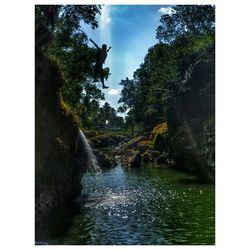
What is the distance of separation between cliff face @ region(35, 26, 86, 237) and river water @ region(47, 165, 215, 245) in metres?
1.11

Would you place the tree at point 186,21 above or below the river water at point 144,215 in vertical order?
above

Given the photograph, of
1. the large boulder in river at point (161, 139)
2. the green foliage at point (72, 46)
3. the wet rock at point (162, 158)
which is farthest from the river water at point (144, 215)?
the large boulder in river at point (161, 139)

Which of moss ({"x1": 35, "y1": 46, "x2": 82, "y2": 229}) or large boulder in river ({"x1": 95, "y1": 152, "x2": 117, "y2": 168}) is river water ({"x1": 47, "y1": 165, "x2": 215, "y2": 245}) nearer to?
moss ({"x1": 35, "y1": 46, "x2": 82, "y2": 229})

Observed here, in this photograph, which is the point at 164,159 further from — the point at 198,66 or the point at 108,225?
the point at 108,225

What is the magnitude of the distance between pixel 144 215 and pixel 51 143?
4.42 meters

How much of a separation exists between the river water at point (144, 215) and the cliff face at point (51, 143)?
111 centimetres

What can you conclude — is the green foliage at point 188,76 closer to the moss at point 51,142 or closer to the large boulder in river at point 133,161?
the large boulder in river at point 133,161

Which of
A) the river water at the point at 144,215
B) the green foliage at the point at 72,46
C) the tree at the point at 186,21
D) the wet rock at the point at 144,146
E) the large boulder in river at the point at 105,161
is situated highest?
the tree at the point at 186,21

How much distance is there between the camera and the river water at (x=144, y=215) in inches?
529

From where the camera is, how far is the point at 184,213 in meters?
16.8

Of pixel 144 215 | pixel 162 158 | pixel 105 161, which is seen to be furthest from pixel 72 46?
pixel 162 158
